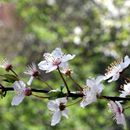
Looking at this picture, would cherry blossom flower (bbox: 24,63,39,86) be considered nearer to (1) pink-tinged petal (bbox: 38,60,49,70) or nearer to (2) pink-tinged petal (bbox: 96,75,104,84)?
(1) pink-tinged petal (bbox: 38,60,49,70)

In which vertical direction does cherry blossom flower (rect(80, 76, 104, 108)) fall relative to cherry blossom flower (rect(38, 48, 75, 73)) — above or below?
below

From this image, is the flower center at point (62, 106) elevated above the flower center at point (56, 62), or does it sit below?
below

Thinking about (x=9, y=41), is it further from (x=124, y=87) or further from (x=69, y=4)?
(x=124, y=87)

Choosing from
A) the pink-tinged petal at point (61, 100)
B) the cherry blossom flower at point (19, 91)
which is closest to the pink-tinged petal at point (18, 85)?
the cherry blossom flower at point (19, 91)

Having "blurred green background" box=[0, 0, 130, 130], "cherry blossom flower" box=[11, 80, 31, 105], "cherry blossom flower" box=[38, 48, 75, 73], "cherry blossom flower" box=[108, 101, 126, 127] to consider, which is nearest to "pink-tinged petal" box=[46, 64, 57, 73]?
"cherry blossom flower" box=[38, 48, 75, 73]

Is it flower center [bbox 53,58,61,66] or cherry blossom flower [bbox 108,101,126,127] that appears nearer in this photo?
cherry blossom flower [bbox 108,101,126,127]

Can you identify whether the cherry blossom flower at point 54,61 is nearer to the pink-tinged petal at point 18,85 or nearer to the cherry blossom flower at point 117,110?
the pink-tinged petal at point 18,85
